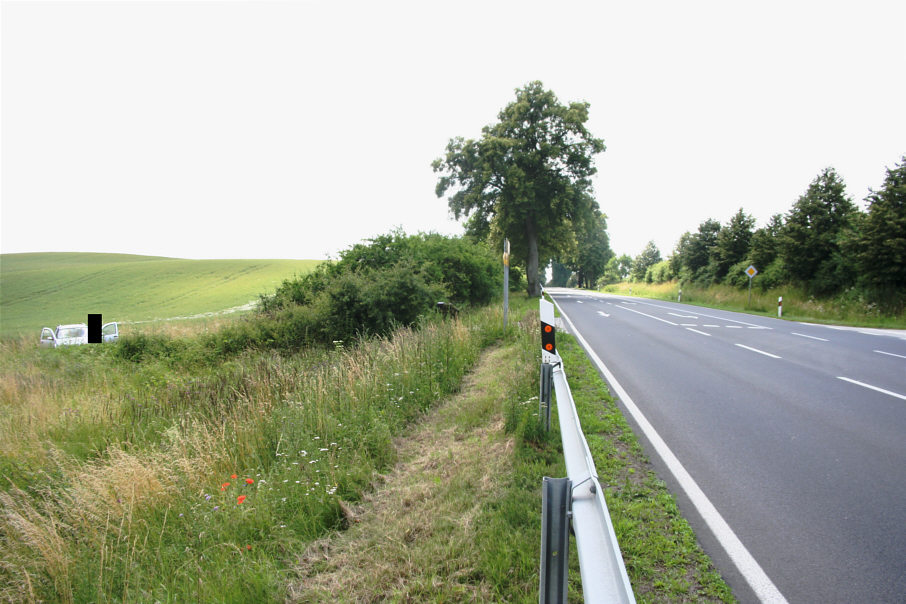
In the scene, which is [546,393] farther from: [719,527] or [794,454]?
[794,454]

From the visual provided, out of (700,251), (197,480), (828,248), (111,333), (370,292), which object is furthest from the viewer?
(700,251)

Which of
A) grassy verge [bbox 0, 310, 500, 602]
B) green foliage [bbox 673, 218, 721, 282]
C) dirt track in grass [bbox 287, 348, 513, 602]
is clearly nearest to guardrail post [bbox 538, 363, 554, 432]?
dirt track in grass [bbox 287, 348, 513, 602]

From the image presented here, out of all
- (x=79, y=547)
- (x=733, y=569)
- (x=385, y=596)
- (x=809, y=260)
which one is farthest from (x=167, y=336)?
(x=809, y=260)

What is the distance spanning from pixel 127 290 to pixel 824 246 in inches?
2145

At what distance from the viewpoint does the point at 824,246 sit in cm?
1969

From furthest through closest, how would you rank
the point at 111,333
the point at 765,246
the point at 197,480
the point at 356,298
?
1. the point at 765,246
2. the point at 111,333
3. the point at 356,298
4. the point at 197,480

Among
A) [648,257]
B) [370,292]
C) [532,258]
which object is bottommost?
[370,292]

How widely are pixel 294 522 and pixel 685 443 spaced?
386 centimetres

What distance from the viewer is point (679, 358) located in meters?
8.52

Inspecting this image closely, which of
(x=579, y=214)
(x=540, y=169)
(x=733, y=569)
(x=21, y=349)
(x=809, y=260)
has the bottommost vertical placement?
(x=21, y=349)

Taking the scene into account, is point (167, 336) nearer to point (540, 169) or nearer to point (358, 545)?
point (358, 545)

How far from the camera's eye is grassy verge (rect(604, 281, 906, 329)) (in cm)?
1558

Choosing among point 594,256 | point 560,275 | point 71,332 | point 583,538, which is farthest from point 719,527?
point 560,275

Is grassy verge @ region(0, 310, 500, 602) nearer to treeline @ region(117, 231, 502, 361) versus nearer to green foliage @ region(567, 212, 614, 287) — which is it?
treeline @ region(117, 231, 502, 361)
